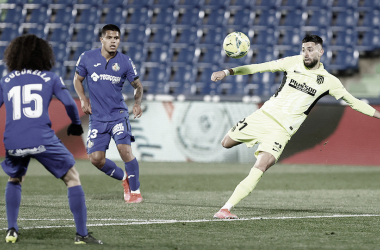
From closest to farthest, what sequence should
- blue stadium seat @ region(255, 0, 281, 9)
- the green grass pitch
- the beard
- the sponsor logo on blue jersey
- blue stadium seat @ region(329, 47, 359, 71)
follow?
the green grass pitch < the beard < the sponsor logo on blue jersey < blue stadium seat @ region(329, 47, 359, 71) < blue stadium seat @ region(255, 0, 281, 9)

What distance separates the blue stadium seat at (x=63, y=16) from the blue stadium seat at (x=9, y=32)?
1091 millimetres

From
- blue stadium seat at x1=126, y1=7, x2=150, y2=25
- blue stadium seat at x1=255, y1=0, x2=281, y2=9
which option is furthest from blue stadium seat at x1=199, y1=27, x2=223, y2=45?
blue stadium seat at x1=126, y1=7, x2=150, y2=25

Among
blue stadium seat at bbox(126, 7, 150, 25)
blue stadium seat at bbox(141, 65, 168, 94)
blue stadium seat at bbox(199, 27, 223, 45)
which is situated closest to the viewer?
blue stadium seat at bbox(141, 65, 168, 94)

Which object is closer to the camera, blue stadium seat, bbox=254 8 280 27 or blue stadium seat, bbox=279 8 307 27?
blue stadium seat, bbox=279 8 307 27

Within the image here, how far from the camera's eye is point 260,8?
17016 mm

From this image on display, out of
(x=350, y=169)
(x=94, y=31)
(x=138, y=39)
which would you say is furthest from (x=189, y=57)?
(x=350, y=169)

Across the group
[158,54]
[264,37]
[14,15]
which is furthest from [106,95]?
[14,15]

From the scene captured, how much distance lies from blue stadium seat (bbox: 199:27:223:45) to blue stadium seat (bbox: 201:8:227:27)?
0.71 ft

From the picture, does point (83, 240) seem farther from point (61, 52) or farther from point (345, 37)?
point (61, 52)

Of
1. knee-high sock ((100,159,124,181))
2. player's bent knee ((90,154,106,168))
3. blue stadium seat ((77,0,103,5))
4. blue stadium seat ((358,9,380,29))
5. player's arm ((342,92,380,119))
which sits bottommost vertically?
knee-high sock ((100,159,124,181))

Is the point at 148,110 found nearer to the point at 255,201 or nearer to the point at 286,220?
the point at 255,201

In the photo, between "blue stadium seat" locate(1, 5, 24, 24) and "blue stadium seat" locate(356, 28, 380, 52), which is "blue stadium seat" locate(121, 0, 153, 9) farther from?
"blue stadium seat" locate(356, 28, 380, 52)

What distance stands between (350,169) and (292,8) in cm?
622

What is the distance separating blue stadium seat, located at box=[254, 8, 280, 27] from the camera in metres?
16.8
